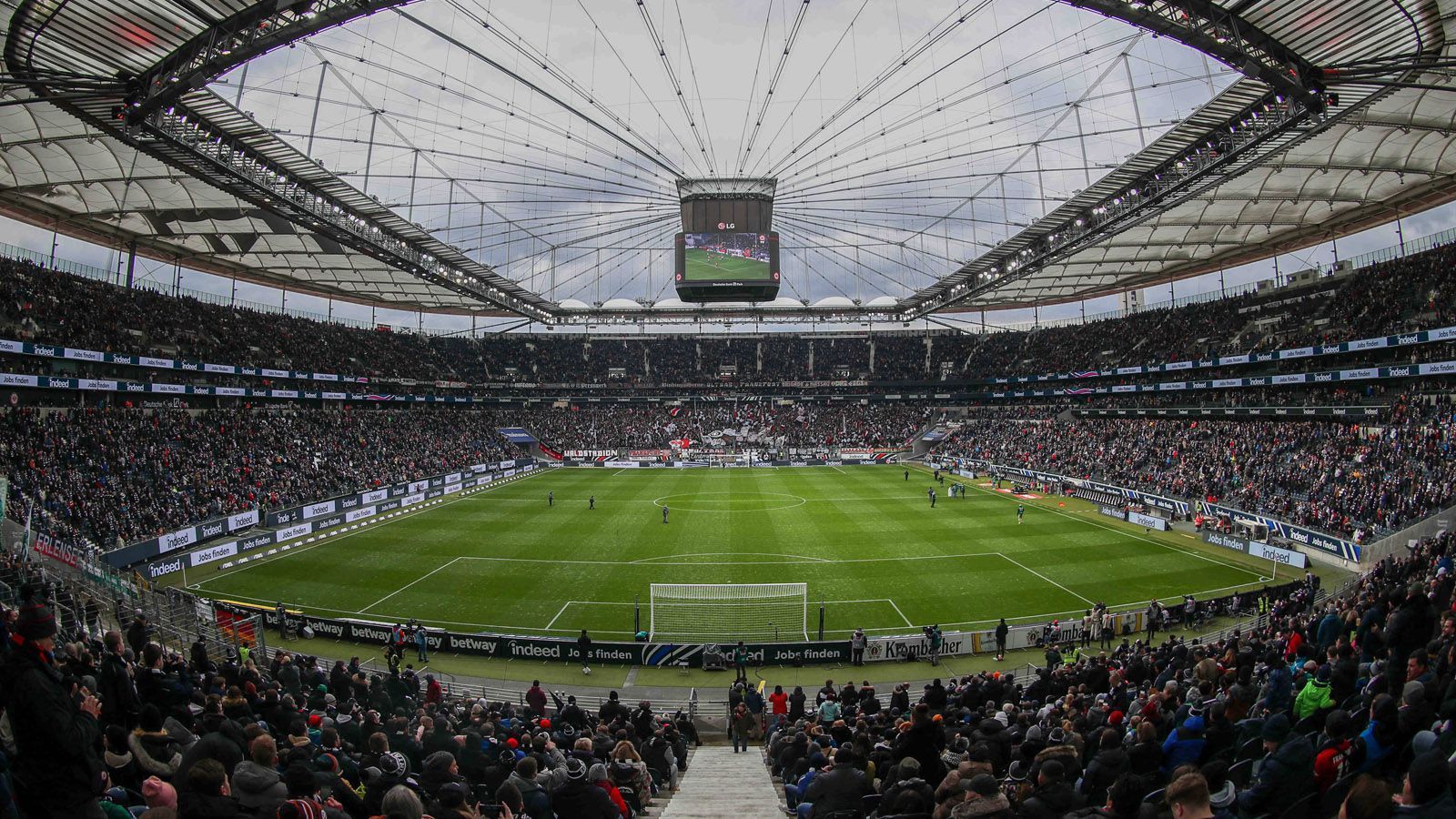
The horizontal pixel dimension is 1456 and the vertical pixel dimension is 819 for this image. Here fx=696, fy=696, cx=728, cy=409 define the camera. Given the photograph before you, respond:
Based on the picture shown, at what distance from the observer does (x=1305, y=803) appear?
16.4 feet

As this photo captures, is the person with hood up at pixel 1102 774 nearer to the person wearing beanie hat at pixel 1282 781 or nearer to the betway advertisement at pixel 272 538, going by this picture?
the person wearing beanie hat at pixel 1282 781

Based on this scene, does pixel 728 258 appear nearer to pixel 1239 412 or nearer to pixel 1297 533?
pixel 1297 533

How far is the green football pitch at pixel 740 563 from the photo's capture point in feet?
82.0

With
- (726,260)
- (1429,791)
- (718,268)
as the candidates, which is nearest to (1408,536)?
(1429,791)

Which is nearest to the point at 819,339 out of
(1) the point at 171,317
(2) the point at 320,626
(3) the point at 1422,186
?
(3) the point at 1422,186

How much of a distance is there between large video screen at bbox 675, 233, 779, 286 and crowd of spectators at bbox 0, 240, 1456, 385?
3385 centimetres

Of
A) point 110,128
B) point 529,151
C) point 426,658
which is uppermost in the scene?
point 529,151

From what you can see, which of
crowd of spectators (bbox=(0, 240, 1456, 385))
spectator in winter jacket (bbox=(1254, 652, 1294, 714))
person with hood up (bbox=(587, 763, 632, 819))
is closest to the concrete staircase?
person with hood up (bbox=(587, 763, 632, 819))

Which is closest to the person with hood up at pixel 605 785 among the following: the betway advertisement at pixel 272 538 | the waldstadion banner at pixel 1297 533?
the betway advertisement at pixel 272 538

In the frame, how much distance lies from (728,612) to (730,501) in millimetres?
23033

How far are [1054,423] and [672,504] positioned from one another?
38926 millimetres

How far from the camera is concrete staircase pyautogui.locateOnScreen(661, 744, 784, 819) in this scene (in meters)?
9.21

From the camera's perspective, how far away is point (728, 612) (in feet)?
80.7

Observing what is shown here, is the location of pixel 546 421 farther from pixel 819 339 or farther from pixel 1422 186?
pixel 1422 186
